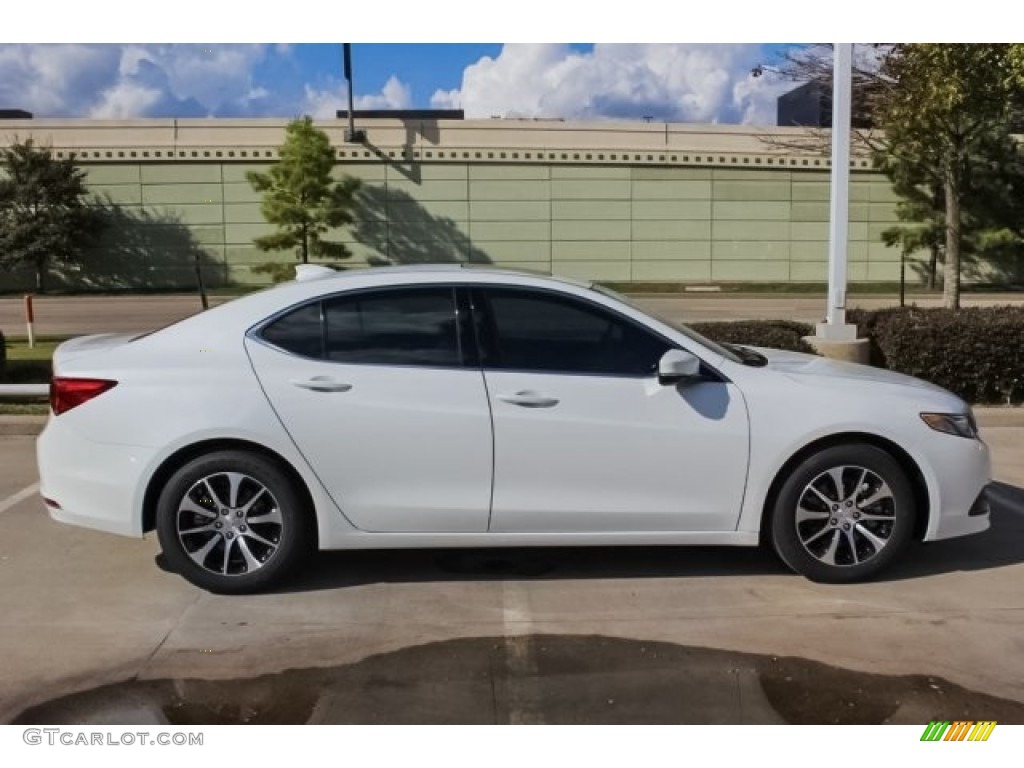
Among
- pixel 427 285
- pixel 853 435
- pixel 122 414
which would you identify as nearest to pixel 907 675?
pixel 853 435

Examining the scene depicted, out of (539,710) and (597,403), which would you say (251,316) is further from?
(539,710)

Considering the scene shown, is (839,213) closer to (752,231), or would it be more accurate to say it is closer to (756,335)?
Result: (756,335)

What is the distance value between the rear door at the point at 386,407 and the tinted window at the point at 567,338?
0.21m

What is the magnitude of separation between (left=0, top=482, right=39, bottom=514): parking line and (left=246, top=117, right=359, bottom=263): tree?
25562 millimetres

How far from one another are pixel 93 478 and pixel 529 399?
208cm

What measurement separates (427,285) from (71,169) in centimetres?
3242

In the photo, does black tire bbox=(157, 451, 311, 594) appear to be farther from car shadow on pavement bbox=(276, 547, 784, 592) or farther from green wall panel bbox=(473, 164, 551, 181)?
green wall panel bbox=(473, 164, 551, 181)

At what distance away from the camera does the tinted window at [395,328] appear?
4.82 meters

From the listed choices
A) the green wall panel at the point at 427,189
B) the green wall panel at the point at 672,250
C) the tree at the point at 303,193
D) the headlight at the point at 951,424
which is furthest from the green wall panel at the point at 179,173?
the headlight at the point at 951,424

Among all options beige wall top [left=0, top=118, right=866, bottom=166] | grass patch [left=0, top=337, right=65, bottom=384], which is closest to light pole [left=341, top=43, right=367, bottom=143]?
beige wall top [left=0, top=118, right=866, bottom=166]

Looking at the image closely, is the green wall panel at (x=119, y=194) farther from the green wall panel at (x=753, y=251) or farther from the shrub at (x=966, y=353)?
the shrub at (x=966, y=353)

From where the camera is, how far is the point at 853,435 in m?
4.86

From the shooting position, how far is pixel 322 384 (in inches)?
187
